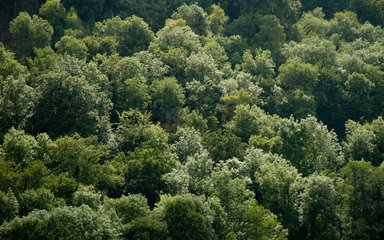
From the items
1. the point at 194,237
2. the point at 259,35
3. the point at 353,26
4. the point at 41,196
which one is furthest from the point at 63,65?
the point at 353,26

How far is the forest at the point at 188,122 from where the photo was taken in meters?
85.1

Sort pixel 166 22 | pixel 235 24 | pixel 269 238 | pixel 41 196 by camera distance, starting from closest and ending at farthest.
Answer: pixel 41 196 → pixel 269 238 → pixel 166 22 → pixel 235 24

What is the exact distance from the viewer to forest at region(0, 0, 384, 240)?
85062 millimetres

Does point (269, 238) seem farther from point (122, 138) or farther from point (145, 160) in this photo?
point (122, 138)

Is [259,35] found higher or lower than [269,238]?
higher

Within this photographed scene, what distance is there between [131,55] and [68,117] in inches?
1517

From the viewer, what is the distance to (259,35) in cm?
16075

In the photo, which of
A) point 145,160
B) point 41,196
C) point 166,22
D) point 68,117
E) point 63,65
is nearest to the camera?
point 41,196

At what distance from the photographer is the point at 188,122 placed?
122m

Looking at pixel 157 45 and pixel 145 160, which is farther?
→ pixel 157 45

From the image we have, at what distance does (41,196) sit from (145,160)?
2110 cm

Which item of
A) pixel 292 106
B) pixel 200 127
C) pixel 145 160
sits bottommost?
pixel 145 160

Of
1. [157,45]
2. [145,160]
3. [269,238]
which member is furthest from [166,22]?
[269,238]

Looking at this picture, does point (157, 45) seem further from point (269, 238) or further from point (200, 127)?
point (269, 238)
